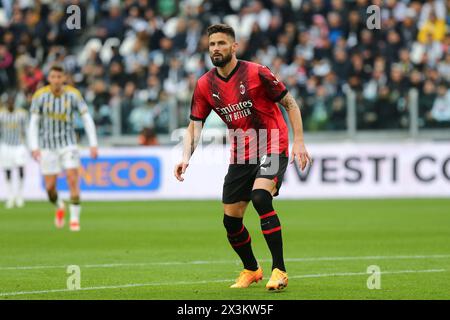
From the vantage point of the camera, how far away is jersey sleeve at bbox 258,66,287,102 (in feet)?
32.7

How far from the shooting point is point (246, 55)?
2605cm

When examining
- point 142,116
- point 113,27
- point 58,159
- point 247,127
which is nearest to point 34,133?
point 58,159

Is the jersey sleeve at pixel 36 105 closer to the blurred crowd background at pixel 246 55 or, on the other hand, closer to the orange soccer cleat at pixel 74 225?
the orange soccer cleat at pixel 74 225

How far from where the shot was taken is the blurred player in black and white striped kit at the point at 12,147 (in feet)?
79.1

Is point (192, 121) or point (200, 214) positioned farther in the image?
point (200, 214)

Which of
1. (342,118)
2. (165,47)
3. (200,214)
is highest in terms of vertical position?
(165,47)

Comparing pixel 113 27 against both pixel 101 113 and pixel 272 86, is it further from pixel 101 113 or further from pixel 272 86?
pixel 272 86

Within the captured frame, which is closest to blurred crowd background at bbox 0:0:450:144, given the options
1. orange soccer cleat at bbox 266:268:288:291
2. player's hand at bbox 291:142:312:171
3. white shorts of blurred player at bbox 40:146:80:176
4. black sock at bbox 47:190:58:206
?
black sock at bbox 47:190:58:206

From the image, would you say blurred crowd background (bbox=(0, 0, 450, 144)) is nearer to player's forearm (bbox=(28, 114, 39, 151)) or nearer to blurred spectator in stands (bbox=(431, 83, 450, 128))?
blurred spectator in stands (bbox=(431, 83, 450, 128))

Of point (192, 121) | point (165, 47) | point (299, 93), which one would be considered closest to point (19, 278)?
point (192, 121)

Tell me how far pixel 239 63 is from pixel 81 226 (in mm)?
8554

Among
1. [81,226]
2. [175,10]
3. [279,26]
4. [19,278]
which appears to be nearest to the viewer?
[19,278]

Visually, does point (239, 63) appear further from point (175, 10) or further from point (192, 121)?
point (175, 10)

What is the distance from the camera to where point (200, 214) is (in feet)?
67.3
